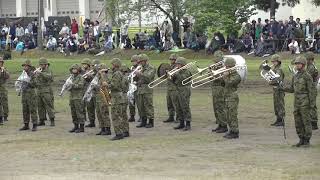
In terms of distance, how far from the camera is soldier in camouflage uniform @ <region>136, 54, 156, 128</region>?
20000 mm

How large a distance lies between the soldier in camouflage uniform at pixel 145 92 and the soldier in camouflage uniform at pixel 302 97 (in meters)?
5.32

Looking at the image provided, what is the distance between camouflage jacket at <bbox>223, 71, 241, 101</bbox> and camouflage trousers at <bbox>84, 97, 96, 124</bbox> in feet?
13.3

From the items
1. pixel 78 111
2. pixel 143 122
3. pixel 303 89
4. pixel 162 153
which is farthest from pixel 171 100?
pixel 303 89

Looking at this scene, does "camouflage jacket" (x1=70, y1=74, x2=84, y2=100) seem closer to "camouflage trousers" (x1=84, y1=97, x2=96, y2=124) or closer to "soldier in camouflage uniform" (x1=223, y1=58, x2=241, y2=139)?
"camouflage trousers" (x1=84, y1=97, x2=96, y2=124)

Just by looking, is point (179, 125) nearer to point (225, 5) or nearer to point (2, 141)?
point (2, 141)

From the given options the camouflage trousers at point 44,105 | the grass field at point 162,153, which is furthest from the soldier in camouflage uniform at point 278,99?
the camouflage trousers at point 44,105

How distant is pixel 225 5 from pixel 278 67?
1759 cm

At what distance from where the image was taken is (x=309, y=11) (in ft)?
198

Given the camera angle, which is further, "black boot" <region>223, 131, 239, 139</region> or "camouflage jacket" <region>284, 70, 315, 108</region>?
"black boot" <region>223, 131, 239, 139</region>

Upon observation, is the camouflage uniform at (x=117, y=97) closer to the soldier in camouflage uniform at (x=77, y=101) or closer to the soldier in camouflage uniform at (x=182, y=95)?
the soldier in camouflage uniform at (x=77, y=101)

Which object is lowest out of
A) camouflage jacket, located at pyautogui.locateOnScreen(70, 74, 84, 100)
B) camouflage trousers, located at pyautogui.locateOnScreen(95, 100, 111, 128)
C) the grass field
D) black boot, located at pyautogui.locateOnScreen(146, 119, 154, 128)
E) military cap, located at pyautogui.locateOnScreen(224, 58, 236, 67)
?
the grass field

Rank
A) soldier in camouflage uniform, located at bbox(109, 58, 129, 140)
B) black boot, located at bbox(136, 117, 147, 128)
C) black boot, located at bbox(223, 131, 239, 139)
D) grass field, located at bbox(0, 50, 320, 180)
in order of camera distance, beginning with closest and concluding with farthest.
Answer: grass field, located at bbox(0, 50, 320, 180)
soldier in camouflage uniform, located at bbox(109, 58, 129, 140)
black boot, located at bbox(223, 131, 239, 139)
black boot, located at bbox(136, 117, 147, 128)

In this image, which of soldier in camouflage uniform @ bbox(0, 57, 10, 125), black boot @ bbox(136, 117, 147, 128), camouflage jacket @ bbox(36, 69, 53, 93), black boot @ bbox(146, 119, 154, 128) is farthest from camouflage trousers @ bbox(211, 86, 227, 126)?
soldier in camouflage uniform @ bbox(0, 57, 10, 125)

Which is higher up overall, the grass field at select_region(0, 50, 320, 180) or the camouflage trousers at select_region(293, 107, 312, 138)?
the camouflage trousers at select_region(293, 107, 312, 138)
